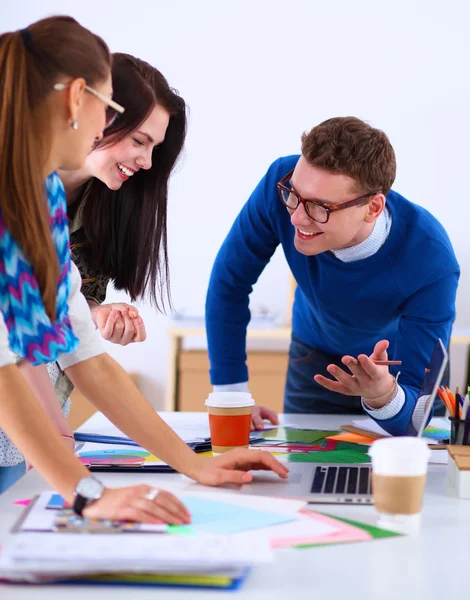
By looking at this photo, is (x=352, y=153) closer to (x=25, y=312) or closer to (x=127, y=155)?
(x=127, y=155)

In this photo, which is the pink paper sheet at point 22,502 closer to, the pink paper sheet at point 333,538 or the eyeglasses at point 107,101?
the pink paper sheet at point 333,538

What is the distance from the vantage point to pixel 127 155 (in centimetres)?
170

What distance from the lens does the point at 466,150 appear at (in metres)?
4.15

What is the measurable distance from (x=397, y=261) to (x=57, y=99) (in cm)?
107

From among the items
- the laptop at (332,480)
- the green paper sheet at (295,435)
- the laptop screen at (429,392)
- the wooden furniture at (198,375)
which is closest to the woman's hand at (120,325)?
the green paper sheet at (295,435)

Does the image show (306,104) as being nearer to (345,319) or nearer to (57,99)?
(345,319)

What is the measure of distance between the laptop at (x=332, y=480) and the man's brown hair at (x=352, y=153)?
592 mm

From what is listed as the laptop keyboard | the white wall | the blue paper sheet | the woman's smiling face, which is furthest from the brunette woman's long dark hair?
the white wall

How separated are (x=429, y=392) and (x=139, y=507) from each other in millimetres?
591

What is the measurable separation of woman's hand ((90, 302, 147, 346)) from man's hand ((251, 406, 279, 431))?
0.32m

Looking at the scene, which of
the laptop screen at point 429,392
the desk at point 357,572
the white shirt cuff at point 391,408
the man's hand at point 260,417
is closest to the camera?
the desk at point 357,572

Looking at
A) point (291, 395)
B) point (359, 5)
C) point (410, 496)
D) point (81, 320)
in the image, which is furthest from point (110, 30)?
point (410, 496)

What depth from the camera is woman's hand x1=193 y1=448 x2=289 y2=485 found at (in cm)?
116

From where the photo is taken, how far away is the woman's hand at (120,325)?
1.56 m
